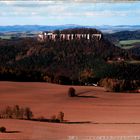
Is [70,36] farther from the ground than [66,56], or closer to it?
farther from the ground

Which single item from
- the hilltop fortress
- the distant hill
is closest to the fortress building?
the hilltop fortress

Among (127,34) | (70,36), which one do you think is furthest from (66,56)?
(127,34)

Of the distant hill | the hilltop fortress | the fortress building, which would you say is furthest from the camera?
the distant hill

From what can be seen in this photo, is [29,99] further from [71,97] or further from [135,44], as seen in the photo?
[135,44]

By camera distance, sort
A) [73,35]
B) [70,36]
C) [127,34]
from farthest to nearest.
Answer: [127,34]
[70,36]
[73,35]

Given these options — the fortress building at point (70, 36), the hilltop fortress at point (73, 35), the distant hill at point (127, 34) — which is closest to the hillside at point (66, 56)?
the hilltop fortress at point (73, 35)

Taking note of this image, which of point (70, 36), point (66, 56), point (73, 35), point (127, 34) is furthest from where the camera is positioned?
point (127, 34)

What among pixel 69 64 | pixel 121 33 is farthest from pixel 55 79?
pixel 121 33

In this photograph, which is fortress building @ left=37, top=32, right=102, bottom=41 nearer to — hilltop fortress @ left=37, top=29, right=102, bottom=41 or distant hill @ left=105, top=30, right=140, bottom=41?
hilltop fortress @ left=37, top=29, right=102, bottom=41

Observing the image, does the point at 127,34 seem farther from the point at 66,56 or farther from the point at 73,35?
the point at 66,56
